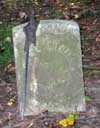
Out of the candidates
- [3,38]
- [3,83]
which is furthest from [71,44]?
[3,38]

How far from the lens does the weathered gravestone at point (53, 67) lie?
3891 mm

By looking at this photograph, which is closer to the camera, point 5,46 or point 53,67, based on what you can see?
point 53,67

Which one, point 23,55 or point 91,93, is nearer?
point 23,55

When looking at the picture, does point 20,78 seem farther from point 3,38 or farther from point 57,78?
point 3,38

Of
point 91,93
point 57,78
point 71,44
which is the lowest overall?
point 91,93

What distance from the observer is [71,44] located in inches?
155

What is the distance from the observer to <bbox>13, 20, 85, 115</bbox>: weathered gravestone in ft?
12.8

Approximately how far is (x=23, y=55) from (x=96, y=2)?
3.97 metres

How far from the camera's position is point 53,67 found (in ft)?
13.2

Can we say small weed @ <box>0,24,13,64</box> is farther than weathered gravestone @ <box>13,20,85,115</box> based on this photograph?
Yes

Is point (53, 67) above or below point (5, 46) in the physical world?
above

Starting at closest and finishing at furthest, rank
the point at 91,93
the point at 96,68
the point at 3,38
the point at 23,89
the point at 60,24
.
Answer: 1. the point at 60,24
2. the point at 23,89
3. the point at 91,93
4. the point at 96,68
5. the point at 3,38

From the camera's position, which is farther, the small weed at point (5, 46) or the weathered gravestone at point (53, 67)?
the small weed at point (5, 46)

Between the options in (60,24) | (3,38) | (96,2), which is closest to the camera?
(60,24)
